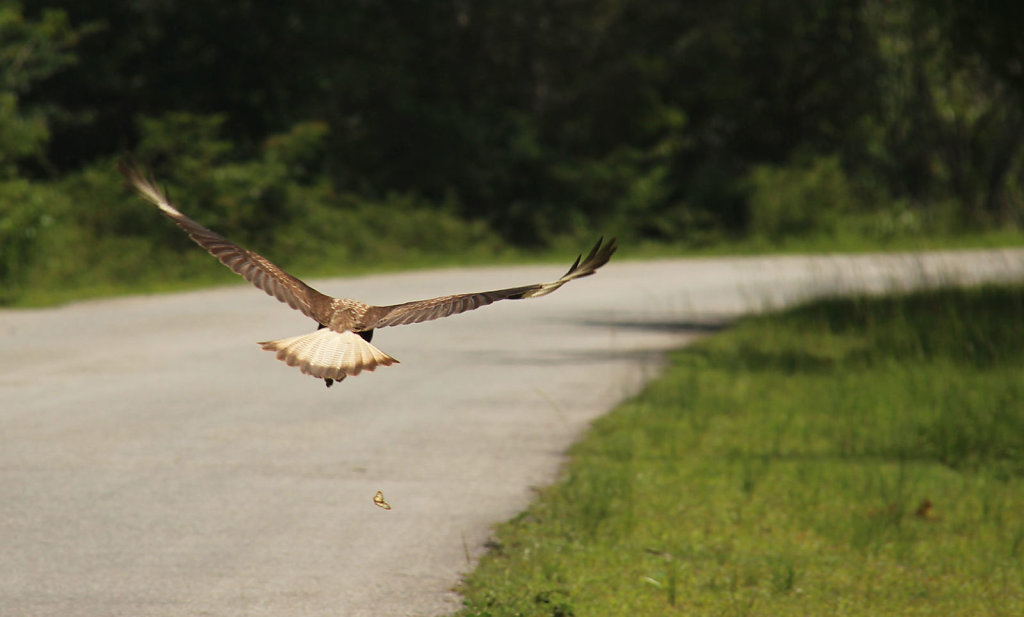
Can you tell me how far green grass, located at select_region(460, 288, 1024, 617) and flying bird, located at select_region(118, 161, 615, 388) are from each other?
182cm

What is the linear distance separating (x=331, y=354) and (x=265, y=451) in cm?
530

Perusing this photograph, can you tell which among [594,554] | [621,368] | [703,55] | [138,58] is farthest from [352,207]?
[594,554]

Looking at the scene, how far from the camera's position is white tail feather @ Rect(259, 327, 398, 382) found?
12.0 feet

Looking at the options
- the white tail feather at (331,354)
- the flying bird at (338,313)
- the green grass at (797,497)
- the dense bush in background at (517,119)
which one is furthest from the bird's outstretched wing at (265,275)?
the dense bush in background at (517,119)

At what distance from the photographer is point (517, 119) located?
35656 mm

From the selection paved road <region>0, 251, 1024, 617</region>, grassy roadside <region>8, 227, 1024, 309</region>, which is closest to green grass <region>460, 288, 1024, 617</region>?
paved road <region>0, 251, 1024, 617</region>

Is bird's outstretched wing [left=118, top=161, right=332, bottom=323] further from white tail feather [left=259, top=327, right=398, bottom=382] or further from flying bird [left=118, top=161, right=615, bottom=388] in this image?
white tail feather [left=259, top=327, right=398, bottom=382]

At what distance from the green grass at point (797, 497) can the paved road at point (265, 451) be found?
0.40m

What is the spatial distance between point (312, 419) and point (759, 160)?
30635 mm

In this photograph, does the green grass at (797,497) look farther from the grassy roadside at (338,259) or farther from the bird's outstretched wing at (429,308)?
the grassy roadside at (338,259)

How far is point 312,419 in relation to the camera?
33.4ft

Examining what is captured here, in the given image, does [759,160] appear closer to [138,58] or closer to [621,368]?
[138,58]

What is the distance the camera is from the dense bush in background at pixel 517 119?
29672 millimetres

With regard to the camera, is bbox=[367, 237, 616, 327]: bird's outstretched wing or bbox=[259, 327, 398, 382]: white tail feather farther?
bbox=[367, 237, 616, 327]: bird's outstretched wing
